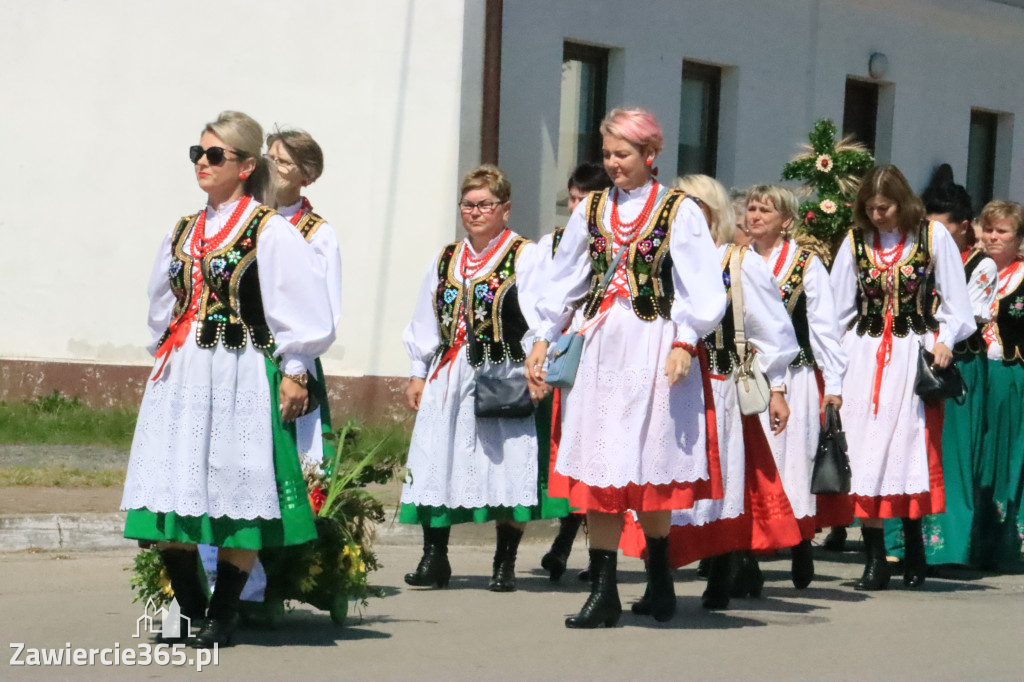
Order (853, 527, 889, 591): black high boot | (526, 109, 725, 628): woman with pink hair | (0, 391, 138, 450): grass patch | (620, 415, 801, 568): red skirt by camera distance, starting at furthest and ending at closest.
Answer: (0, 391, 138, 450): grass patch
(853, 527, 889, 591): black high boot
(620, 415, 801, 568): red skirt
(526, 109, 725, 628): woman with pink hair

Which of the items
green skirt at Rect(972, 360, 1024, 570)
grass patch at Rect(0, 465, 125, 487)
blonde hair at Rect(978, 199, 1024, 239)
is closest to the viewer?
green skirt at Rect(972, 360, 1024, 570)

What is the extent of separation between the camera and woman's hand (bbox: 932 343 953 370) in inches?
349

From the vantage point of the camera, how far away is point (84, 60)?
14352mm

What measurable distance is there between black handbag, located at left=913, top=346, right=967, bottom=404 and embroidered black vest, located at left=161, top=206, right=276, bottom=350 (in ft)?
13.4

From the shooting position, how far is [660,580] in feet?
23.6

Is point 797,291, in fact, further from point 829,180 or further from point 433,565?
point 829,180

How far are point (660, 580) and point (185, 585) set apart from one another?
2.03m

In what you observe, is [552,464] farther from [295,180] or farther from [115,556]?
[115,556]

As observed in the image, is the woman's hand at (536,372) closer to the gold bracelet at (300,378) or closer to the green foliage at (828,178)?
the gold bracelet at (300,378)

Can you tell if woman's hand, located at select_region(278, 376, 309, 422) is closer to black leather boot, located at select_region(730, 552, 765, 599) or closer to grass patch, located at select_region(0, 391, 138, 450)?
black leather boot, located at select_region(730, 552, 765, 599)

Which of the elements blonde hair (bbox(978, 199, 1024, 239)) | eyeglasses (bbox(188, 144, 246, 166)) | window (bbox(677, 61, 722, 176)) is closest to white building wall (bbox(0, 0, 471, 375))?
window (bbox(677, 61, 722, 176))

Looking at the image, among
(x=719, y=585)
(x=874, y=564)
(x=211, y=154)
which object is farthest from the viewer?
(x=874, y=564)

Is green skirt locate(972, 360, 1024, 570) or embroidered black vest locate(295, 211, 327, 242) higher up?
embroidered black vest locate(295, 211, 327, 242)

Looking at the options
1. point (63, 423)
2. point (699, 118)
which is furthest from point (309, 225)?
point (699, 118)
